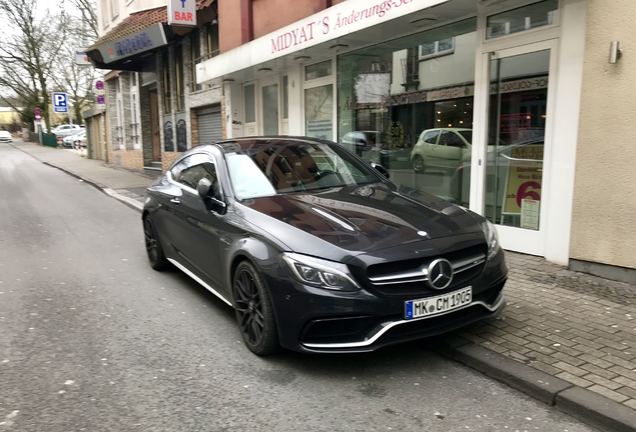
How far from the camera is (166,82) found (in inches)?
725

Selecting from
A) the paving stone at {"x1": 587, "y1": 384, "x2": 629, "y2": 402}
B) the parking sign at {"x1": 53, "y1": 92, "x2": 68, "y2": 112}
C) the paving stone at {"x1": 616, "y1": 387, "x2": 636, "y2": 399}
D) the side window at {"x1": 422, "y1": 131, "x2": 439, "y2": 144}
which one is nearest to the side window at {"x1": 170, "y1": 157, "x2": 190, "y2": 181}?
the side window at {"x1": 422, "y1": 131, "x2": 439, "y2": 144}

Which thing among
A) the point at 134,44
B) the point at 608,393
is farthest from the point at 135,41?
the point at 608,393

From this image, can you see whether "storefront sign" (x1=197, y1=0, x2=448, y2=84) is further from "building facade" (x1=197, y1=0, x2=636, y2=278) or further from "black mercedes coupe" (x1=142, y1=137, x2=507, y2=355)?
"black mercedes coupe" (x1=142, y1=137, x2=507, y2=355)

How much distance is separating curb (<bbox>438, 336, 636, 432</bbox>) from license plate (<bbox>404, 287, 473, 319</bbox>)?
46cm

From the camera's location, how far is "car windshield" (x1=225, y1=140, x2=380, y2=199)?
474cm

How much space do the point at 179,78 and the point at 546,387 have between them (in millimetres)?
16114

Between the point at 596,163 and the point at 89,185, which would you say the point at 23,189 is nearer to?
the point at 89,185

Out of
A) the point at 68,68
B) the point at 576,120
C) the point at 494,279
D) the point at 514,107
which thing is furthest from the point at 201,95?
the point at 68,68

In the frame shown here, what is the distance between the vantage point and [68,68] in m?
43.0

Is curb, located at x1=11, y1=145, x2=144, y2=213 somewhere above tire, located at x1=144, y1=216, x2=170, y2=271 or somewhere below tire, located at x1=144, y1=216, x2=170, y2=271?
below

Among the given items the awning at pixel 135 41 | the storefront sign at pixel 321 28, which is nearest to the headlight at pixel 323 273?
the storefront sign at pixel 321 28

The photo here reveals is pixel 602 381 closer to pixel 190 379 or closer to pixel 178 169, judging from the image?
pixel 190 379

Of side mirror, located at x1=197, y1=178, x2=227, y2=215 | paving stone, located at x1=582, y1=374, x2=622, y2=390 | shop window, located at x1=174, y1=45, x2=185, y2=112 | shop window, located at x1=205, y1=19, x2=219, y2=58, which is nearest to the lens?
paving stone, located at x1=582, y1=374, x2=622, y2=390

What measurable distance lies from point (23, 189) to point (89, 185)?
2.08m
